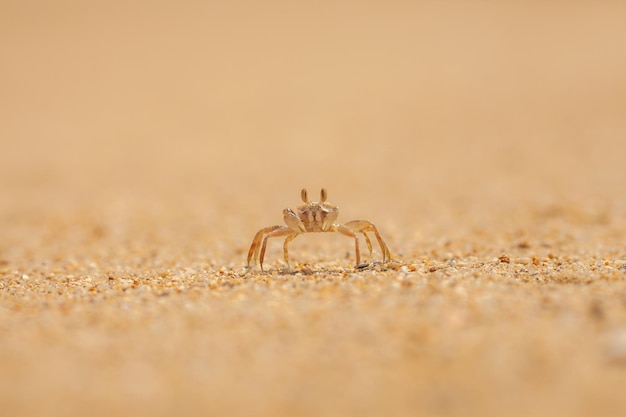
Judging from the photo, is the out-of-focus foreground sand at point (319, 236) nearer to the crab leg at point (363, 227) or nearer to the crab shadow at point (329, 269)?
the crab shadow at point (329, 269)

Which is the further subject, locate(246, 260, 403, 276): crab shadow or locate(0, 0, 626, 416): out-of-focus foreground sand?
locate(246, 260, 403, 276): crab shadow

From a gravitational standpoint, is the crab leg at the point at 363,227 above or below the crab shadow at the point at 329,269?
above

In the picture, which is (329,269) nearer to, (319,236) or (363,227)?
(363,227)

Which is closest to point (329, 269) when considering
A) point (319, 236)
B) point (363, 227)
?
point (363, 227)

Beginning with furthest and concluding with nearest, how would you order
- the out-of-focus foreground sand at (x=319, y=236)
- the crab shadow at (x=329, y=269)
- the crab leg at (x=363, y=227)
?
the crab leg at (x=363, y=227) < the crab shadow at (x=329, y=269) < the out-of-focus foreground sand at (x=319, y=236)

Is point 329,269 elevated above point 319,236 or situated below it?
below

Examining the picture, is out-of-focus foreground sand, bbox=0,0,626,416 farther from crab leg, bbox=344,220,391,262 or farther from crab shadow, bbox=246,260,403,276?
crab leg, bbox=344,220,391,262

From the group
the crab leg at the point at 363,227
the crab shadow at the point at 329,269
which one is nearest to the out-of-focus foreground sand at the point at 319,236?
the crab shadow at the point at 329,269

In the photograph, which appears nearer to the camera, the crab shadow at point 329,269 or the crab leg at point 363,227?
the crab shadow at point 329,269

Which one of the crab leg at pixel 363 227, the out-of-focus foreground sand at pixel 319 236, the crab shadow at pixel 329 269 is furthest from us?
the crab leg at pixel 363 227

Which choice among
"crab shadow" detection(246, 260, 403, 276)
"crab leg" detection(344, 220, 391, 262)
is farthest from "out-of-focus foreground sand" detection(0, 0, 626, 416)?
"crab leg" detection(344, 220, 391, 262)
